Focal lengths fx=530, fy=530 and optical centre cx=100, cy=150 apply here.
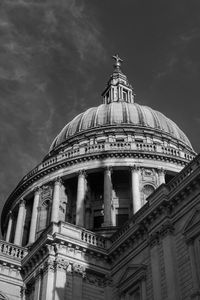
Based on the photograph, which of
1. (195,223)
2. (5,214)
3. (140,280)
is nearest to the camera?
(195,223)

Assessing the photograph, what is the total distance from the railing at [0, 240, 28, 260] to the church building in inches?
2.5

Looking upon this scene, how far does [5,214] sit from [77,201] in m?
11.7

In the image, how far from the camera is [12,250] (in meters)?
32.2

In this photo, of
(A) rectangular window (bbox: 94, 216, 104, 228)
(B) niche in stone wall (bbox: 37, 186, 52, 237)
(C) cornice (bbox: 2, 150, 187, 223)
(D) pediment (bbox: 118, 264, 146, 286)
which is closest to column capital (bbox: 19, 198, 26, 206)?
(C) cornice (bbox: 2, 150, 187, 223)

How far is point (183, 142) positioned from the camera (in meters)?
56.0

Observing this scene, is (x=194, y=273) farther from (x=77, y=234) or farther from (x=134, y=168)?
(x=134, y=168)

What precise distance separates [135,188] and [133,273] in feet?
55.6

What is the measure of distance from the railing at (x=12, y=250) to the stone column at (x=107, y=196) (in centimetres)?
1046

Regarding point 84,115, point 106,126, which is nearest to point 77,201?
point 106,126

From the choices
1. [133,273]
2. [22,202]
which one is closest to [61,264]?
[133,273]

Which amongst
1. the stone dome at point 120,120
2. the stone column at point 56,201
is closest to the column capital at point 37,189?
the stone column at point 56,201

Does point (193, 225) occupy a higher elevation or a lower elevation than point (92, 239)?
lower

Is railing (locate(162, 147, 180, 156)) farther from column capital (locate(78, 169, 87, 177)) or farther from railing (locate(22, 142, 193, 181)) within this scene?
column capital (locate(78, 169, 87, 177))

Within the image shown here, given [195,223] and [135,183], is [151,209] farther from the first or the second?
[135,183]
